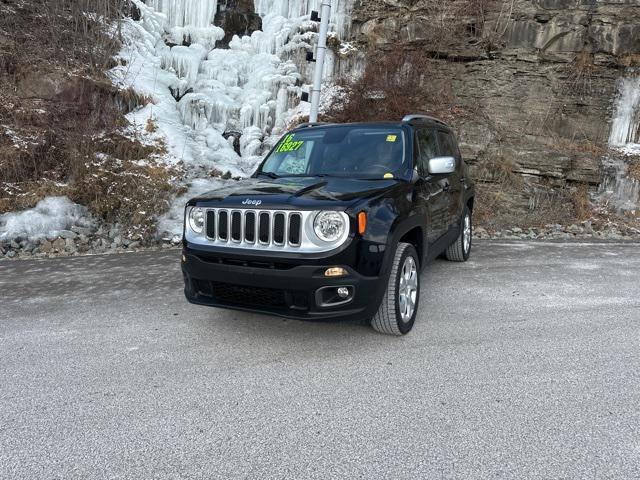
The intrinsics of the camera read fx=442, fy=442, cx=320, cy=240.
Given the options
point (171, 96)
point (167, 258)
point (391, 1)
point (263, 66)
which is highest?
point (391, 1)

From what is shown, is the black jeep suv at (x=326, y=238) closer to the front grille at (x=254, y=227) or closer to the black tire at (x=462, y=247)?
the front grille at (x=254, y=227)

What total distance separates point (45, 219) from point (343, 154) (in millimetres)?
6704

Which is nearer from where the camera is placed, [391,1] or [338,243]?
[338,243]

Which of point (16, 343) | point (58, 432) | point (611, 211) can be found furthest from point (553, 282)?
point (611, 211)

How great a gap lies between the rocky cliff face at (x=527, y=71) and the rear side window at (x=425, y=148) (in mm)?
8017

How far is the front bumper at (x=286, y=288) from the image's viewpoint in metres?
3.24

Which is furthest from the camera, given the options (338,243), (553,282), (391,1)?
(391,1)

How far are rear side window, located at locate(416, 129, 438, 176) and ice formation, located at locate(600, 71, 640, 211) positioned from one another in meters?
9.35

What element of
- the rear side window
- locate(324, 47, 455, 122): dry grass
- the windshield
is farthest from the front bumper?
locate(324, 47, 455, 122): dry grass

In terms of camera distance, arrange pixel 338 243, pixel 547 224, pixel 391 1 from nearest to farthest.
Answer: pixel 338 243 → pixel 547 224 → pixel 391 1

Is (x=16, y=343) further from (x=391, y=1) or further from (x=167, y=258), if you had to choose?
(x=391, y=1)

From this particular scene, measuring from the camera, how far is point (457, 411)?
2.76 m

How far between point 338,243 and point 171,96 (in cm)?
1213

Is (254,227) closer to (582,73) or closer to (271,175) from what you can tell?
(271,175)
